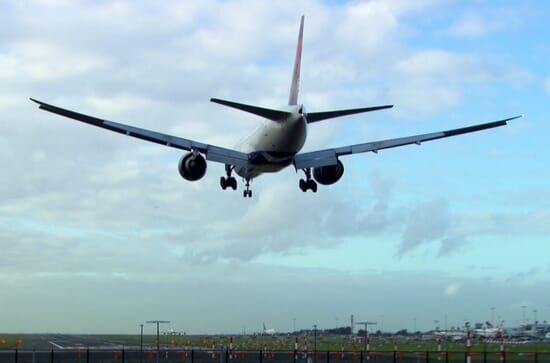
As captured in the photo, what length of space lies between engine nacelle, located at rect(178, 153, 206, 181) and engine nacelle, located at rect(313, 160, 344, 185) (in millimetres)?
7762

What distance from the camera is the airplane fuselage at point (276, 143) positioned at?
51.7 meters

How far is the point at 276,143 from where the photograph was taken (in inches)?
2088

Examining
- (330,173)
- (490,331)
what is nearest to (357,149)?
(330,173)

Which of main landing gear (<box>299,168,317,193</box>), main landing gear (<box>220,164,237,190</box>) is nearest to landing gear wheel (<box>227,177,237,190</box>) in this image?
main landing gear (<box>220,164,237,190</box>)

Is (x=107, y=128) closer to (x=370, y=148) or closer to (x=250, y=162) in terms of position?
(x=250, y=162)

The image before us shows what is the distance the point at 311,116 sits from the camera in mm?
51938

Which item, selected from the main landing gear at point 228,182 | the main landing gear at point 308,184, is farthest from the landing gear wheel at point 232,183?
the main landing gear at point 308,184

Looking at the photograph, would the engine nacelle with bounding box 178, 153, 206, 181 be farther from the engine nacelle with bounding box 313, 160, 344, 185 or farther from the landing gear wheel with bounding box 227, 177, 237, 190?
the engine nacelle with bounding box 313, 160, 344, 185

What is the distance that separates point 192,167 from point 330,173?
901 cm

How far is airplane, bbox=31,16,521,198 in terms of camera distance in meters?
51.7

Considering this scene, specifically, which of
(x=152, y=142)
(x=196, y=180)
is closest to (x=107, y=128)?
(x=152, y=142)

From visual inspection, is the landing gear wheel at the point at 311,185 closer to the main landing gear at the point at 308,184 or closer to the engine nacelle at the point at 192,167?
the main landing gear at the point at 308,184

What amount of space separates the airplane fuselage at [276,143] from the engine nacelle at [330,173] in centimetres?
308

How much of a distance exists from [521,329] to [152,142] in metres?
143
